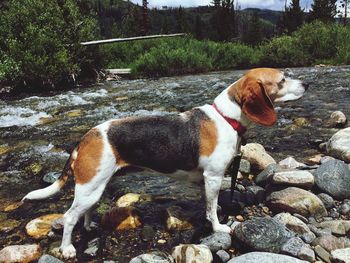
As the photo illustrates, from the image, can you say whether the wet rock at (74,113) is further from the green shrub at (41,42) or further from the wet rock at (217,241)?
the wet rock at (217,241)

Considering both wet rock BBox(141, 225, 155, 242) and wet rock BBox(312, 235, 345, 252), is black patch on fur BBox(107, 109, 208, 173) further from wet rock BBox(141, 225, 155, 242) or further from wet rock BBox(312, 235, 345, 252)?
wet rock BBox(312, 235, 345, 252)

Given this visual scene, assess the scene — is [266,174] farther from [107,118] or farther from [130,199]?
[107,118]

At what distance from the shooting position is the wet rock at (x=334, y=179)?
5071 mm

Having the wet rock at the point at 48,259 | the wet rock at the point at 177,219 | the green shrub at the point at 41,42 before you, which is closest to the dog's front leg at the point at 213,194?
the wet rock at the point at 177,219

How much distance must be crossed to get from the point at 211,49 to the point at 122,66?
234 inches

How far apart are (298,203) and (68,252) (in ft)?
9.05

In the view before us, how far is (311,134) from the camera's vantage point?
319 inches

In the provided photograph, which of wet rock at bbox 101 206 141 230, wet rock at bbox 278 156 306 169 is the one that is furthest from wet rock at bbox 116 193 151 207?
wet rock at bbox 278 156 306 169

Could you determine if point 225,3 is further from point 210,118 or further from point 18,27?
point 210,118

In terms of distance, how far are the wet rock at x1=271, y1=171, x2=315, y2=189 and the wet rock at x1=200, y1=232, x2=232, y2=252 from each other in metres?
1.20

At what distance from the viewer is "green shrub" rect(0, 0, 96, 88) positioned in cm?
1595

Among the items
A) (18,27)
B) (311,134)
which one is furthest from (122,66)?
(311,134)

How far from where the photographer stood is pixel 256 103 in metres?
4.15

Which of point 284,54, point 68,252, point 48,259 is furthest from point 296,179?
point 284,54
